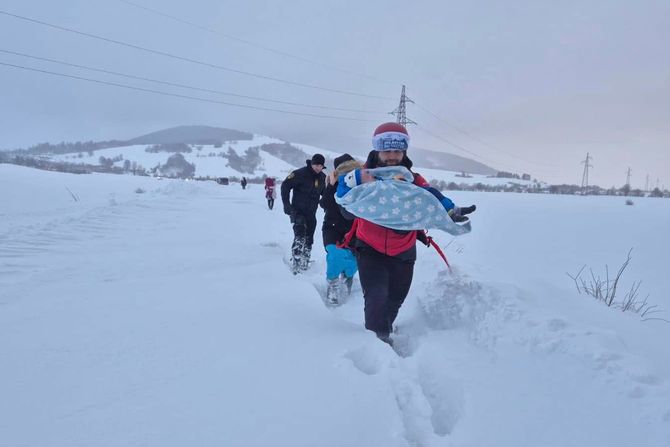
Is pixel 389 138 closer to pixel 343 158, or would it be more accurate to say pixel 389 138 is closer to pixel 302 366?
pixel 343 158

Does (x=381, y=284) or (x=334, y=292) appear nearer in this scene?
(x=381, y=284)

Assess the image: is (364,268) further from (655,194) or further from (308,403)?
(655,194)

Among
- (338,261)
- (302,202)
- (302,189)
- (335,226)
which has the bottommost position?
(338,261)

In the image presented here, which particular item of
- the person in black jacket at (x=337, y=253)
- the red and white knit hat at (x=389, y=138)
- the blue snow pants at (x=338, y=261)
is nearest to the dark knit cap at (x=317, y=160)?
the person in black jacket at (x=337, y=253)

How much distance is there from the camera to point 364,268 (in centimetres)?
276

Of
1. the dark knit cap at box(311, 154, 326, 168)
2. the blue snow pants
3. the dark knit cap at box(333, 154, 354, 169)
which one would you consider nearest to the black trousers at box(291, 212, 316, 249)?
the dark knit cap at box(311, 154, 326, 168)

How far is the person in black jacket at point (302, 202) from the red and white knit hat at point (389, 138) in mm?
2707

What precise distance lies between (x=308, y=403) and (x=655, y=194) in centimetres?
4744

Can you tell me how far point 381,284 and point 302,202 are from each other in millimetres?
2969

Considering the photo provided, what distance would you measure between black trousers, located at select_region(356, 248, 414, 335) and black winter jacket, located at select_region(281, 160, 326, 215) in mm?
2747

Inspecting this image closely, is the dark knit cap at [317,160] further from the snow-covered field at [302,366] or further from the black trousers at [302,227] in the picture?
the snow-covered field at [302,366]

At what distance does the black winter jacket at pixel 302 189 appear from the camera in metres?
5.40

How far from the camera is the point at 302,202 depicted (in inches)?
215

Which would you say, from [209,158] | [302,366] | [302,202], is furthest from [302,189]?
[209,158]
